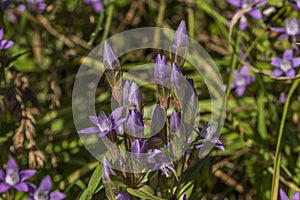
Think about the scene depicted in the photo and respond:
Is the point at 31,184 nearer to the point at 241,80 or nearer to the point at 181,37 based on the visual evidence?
the point at 181,37

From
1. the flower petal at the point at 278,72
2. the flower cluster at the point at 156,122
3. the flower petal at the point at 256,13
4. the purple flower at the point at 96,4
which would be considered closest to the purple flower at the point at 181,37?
the flower cluster at the point at 156,122

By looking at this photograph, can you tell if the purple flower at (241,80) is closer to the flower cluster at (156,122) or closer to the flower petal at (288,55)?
the flower petal at (288,55)

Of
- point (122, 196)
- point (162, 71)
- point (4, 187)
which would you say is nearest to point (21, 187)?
point (4, 187)

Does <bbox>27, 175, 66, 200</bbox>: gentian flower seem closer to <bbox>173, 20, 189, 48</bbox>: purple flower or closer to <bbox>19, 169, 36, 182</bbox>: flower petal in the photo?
<bbox>19, 169, 36, 182</bbox>: flower petal

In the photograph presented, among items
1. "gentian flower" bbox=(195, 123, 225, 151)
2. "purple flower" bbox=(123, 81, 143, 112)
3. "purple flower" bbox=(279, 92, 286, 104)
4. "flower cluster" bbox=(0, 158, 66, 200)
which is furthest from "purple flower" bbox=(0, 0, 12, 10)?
"purple flower" bbox=(279, 92, 286, 104)

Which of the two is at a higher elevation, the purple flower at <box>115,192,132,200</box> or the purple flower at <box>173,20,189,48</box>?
the purple flower at <box>173,20,189,48</box>
